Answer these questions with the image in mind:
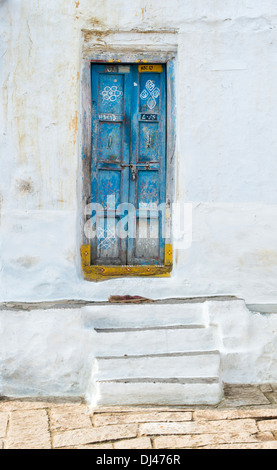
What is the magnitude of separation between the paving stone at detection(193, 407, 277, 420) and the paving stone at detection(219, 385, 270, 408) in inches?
4.8

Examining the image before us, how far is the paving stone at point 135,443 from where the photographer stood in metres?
3.39

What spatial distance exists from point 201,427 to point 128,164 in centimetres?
242

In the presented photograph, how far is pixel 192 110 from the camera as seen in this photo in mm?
4809

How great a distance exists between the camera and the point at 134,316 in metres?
4.50

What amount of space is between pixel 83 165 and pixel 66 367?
1785 mm

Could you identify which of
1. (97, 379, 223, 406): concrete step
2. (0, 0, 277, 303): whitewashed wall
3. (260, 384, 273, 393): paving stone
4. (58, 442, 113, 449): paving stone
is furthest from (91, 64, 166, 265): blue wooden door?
(58, 442, 113, 449): paving stone

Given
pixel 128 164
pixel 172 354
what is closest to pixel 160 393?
pixel 172 354

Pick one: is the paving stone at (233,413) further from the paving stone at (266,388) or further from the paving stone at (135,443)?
the paving stone at (135,443)

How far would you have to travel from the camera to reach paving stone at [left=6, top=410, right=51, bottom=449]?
11.2ft

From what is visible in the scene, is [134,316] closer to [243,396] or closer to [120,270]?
[120,270]

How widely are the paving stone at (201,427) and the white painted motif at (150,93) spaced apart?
280 cm

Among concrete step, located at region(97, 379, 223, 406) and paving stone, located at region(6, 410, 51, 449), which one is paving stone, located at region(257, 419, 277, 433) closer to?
concrete step, located at region(97, 379, 223, 406)
